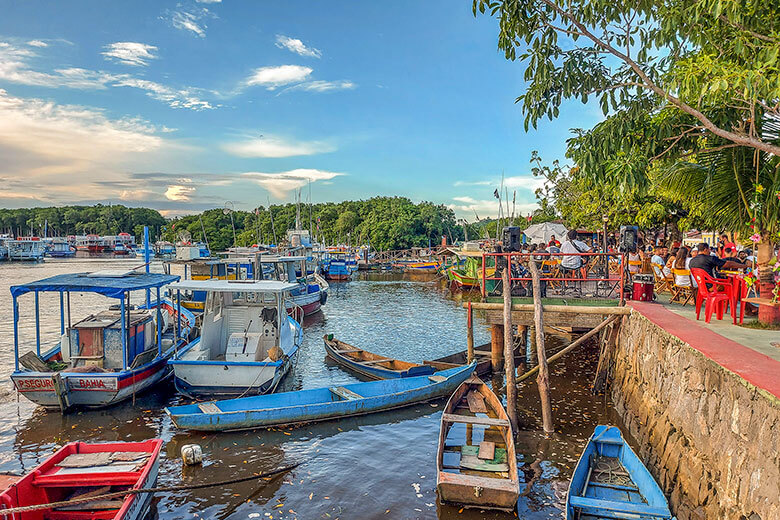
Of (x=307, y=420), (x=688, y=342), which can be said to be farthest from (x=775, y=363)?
(x=307, y=420)

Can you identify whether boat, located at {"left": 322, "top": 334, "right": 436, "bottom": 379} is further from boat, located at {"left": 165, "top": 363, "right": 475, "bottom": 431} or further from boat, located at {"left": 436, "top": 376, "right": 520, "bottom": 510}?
boat, located at {"left": 436, "top": 376, "right": 520, "bottom": 510}

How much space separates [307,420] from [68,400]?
5789 mm

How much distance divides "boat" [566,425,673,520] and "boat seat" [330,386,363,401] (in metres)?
5.55

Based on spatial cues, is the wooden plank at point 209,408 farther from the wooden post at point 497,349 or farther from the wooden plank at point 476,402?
the wooden post at point 497,349

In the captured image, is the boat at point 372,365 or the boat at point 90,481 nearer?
the boat at point 90,481

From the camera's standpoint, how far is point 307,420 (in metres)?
11.1

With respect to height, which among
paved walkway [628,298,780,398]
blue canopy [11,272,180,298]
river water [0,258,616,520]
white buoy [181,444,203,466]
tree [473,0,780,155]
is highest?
tree [473,0,780,155]

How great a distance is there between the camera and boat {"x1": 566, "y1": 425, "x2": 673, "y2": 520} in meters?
6.27

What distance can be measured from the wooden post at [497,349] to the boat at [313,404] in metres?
1.72

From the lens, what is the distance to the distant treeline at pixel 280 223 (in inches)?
3123

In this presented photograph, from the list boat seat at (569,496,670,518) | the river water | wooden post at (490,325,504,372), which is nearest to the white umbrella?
the river water

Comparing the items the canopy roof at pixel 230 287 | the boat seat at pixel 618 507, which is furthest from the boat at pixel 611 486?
the canopy roof at pixel 230 287

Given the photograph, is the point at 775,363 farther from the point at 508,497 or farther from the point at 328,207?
the point at 328,207

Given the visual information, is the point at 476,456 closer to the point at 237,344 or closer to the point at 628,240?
the point at 628,240
